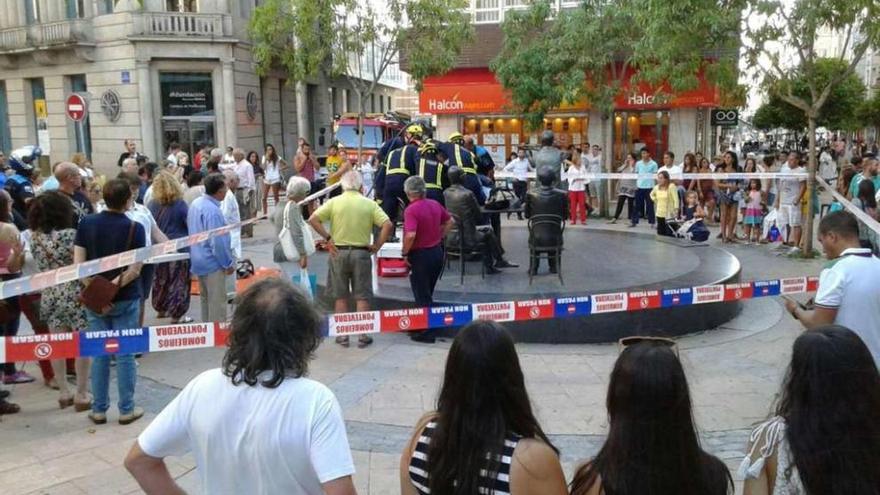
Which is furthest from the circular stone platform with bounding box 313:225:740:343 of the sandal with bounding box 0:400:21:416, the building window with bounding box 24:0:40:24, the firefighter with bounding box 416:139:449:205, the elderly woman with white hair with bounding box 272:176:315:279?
the building window with bounding box 24:0:40:24

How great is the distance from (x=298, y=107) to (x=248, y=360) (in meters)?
36.4

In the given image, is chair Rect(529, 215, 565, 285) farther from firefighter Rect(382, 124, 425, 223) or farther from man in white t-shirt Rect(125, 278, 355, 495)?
man in white t-shirt Rect(125, 278, 355, 495)

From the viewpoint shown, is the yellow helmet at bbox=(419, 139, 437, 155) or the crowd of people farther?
the yellow helmet at bbox=(419, 139, 437, 155)

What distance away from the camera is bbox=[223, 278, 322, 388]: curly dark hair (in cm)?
245

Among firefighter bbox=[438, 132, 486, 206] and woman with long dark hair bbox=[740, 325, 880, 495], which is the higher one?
firefighter bbox=[438, 132, 486, 206]

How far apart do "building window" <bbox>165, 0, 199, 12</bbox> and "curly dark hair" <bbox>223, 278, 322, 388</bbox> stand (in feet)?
100

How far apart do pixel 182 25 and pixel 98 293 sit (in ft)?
84.8

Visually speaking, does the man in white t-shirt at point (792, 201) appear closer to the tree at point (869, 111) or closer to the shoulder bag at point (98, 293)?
the shoulder bag at point (98, 293)

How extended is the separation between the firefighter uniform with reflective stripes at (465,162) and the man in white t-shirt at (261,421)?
7.42 meters

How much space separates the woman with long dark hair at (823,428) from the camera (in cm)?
227

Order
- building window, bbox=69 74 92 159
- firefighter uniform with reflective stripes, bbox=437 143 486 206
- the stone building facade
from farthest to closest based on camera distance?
building window, bbox=69 74 92 159
the stone building facade
firefighter uniform with reflective stripes, bbox=437 143 486 206

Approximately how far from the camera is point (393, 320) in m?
6.92

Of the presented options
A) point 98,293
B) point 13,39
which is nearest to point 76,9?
point 13,39

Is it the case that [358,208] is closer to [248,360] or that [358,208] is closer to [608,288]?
[608,288]
